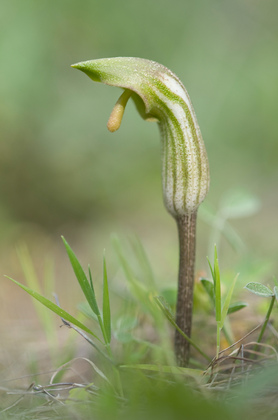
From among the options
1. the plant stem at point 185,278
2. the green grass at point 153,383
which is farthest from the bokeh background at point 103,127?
the green grass at point 153,383

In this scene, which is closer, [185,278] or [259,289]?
[259,289]

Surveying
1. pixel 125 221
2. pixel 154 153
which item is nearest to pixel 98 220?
pixel 125 221

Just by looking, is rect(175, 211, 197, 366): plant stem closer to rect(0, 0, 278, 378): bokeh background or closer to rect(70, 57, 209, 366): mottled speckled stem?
rect(70, 57, 209, 366): mottled speckled stem

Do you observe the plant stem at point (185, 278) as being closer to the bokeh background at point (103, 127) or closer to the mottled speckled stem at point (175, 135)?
the mottled speckled stem at point (175, 135)

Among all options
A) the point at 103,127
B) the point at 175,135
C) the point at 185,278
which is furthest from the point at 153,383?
the point at 103,127

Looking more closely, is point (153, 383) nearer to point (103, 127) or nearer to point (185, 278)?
point (185, 278)

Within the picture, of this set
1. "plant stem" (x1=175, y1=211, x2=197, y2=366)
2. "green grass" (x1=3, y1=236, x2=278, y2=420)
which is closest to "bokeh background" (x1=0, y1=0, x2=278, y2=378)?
"plant stem" (x1=175, y1=211, x2=197, y2=366)
